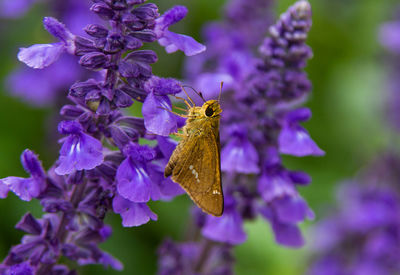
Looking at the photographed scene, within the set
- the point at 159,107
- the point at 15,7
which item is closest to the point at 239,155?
the point at 159,107

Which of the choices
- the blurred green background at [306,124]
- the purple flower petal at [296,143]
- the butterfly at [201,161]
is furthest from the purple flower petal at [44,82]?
the purple flower petal at [296,143]

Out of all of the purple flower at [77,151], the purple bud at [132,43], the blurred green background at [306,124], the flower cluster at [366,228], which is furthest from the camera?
the blurred green background at [306,124]

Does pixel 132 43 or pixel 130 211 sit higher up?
pixel 132 43

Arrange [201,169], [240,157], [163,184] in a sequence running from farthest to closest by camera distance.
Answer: [240,157] < [201,169] < [163,184]

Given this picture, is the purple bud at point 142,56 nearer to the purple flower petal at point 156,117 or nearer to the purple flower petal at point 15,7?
the purple flower petal at point 156,117

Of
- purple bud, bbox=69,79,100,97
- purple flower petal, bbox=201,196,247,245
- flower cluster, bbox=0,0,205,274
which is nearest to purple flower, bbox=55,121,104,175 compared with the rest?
flower cluster, bbox=0,0,205,274

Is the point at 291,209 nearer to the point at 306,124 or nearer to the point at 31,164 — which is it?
the point at 31,164

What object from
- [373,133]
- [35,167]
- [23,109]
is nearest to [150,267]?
[23,109]
